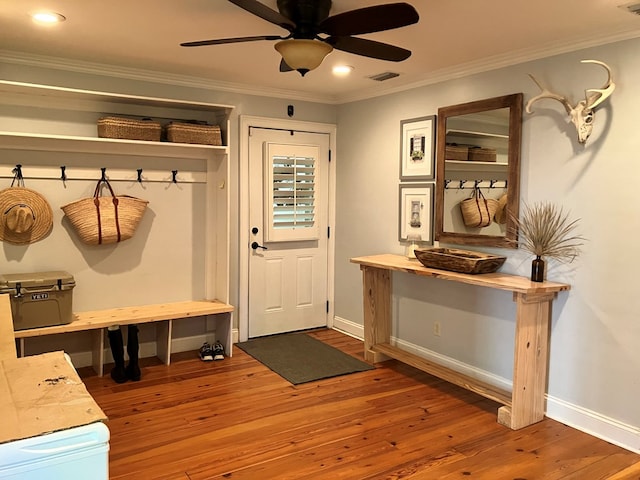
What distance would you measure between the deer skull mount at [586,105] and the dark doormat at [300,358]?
2386 millimetres

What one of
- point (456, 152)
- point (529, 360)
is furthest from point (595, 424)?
point (456, 152)

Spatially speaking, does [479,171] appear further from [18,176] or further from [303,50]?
[18,176]

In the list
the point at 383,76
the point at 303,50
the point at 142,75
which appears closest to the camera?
the point at 303,50

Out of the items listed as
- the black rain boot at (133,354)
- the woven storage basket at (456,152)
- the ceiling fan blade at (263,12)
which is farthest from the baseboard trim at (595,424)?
the black rain boot at (133,354)

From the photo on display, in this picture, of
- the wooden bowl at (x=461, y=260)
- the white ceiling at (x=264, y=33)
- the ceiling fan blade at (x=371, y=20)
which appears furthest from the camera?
the wooden bowl at (x=461, y=260)

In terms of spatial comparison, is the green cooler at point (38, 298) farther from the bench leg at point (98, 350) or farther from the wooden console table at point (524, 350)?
the wooden console table at point (524, 350)

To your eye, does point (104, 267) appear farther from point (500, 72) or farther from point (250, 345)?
point (500, 72)

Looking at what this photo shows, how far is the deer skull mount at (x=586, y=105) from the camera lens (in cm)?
302

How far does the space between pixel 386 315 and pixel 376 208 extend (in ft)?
3.28

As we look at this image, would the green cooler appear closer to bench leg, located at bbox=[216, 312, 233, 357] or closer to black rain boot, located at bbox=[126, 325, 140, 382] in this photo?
black rain boot, located at bbox=[126, 325, 140, 382]

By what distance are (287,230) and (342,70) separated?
168 cm

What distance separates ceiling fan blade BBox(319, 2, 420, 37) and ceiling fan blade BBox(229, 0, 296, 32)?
165 millimetres

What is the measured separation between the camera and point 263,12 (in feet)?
7.41

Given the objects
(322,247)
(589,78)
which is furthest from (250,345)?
(589,78)
